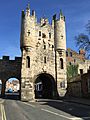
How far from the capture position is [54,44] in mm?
45625

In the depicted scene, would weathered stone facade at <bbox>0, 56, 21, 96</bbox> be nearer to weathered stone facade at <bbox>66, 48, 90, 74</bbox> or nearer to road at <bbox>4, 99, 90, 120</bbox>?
weathered stone facade at <bbox>66, 48, 90, 74</bbox>

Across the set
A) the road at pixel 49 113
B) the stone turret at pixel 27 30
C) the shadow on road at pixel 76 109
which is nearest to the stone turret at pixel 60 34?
the stone turret at pixel 27 30

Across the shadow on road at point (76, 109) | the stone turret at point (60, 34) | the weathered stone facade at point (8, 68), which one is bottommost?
the shadow on road at point (76, 109)

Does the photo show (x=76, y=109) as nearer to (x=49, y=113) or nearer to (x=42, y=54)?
(x=49, y=113)

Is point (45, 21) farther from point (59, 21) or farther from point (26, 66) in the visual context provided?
point (26, 66)

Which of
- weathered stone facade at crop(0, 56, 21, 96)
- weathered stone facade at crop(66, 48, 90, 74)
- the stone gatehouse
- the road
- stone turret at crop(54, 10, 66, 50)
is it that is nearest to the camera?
the road

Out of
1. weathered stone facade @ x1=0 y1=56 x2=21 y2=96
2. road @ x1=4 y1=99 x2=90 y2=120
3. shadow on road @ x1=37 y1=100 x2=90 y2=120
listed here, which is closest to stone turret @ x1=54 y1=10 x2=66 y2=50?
weathered stone facade @ x1=0 y1=56 x2=21 y2=96

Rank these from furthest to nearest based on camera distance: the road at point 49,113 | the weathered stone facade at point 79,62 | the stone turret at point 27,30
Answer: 1. the weathered stone facade at point 79,62
2. the stone turret at point 27,30
3. the road at point 49,113

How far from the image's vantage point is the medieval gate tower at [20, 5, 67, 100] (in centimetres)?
4247

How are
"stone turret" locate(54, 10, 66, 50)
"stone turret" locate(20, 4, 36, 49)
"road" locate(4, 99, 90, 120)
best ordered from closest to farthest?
"road" locate(4, 99, 90, 120), "stone turret" locate(20, 4, 36, 49), "stone turret" locate(54, 10, 66, 50)

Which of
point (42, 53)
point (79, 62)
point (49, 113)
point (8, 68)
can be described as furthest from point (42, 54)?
point (49, 113)

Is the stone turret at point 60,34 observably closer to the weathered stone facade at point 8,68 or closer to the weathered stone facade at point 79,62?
the weathered stone facade at point 8,68

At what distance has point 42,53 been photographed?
44.3m

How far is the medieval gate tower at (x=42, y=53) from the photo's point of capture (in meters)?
42.5
